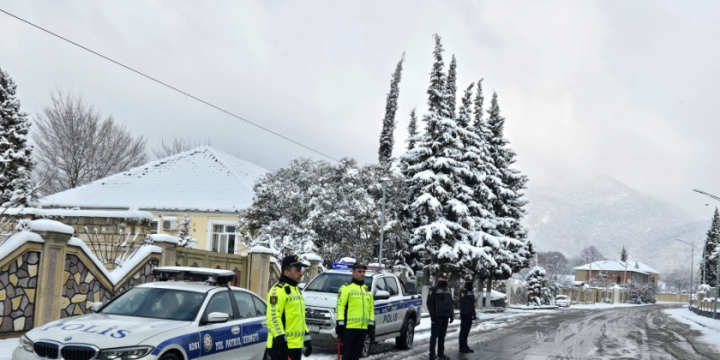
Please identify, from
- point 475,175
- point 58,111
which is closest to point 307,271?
point 475,175

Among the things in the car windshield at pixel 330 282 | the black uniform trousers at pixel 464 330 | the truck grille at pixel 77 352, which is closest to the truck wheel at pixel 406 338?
the black uniform trousers at pixel 464 330

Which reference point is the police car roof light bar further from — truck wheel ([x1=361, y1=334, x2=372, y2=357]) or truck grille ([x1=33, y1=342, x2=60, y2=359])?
truck wheel ([x1=361, y1=334, x2=372, y2=357])

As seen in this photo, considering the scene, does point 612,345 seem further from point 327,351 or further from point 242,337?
point 242,337

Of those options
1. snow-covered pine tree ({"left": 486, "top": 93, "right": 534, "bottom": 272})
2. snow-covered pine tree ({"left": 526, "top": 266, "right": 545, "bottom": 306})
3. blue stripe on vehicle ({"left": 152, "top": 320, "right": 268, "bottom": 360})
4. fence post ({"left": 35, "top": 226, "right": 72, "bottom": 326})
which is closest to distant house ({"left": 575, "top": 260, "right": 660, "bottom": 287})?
snow-covered pine tree ({"left": 526, "top": 266, "right": 545, "bottom": 306})

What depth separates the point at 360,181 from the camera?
3006 cm

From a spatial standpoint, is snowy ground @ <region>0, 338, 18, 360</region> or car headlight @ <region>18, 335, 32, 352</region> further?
snowy ground @ <region>0, 338, 18, 360</region>

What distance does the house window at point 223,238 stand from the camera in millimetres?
31734

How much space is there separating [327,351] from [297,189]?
14825 millimetres

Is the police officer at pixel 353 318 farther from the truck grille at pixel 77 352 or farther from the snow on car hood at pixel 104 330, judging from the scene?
the truck grille at pixel 77 352

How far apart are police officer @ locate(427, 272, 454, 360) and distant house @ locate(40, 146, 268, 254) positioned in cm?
1833

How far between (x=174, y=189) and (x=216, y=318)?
26.9 meters

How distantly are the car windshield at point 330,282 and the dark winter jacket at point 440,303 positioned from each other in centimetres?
164

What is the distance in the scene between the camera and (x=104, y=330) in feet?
23.9

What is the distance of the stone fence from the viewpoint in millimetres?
10789
